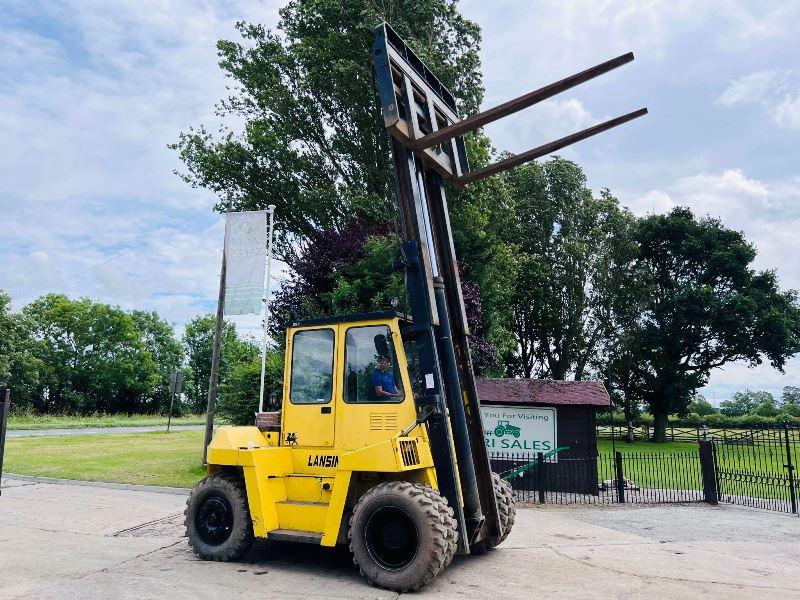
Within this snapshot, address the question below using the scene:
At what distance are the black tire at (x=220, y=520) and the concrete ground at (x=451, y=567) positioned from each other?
0.59 feet

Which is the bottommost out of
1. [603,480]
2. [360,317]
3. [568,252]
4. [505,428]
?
[603,480]

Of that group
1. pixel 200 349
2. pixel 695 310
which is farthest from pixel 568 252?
pixel 200 349

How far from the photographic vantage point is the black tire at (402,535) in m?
5.93

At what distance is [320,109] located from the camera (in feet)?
77.2

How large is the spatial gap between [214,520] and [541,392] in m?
9.81

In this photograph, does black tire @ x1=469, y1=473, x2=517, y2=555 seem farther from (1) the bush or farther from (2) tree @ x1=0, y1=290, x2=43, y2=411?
(2) tree @ x1=0, y1=290, x2=43, y2=411

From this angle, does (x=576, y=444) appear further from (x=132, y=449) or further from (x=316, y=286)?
(x=132, y=449)

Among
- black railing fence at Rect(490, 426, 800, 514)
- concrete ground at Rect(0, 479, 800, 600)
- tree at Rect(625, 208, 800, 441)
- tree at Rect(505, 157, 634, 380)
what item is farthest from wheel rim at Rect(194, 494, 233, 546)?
tree at Rect(625, 208, 800, 441)

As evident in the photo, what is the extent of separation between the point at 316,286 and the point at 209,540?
12.8 m

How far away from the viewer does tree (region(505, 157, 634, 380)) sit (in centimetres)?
3419

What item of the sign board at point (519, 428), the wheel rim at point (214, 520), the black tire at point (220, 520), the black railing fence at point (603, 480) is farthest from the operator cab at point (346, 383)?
the sign board at point (519, 428)

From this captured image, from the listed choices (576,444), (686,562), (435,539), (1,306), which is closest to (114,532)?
(435,539)

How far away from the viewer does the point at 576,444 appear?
15.0 metres

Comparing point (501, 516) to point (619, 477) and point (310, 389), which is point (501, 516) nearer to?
point (310, 389)
